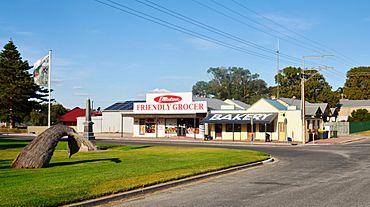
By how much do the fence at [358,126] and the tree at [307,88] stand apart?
17338mm

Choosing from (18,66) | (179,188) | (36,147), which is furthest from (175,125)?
(179,188)

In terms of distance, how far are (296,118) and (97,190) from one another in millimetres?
41008

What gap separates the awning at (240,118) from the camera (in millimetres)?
49812

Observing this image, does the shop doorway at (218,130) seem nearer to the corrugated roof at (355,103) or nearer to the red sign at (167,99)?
the red sign at (167,99)

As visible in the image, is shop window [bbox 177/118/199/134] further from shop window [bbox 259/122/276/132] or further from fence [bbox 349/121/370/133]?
fence [bbox 349/121/370/133]

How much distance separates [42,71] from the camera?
35062 mm

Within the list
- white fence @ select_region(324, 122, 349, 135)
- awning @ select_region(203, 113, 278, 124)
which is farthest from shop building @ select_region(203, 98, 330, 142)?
white fence @ select_region(324, 122, 349, 135)

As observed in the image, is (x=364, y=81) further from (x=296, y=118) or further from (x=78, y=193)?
(x=78, y=193)

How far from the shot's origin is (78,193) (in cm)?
1139

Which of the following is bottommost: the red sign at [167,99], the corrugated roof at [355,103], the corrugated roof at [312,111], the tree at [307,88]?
the corrugated roof at [312,111]

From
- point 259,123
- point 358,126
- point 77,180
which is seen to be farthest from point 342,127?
point 77,180

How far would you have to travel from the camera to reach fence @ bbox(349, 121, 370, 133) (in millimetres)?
71125


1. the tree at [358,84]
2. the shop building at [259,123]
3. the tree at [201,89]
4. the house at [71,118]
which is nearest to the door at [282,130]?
the shop building at [259,123]

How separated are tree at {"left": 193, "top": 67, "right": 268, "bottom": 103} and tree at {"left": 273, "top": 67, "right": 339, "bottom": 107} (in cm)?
2270
